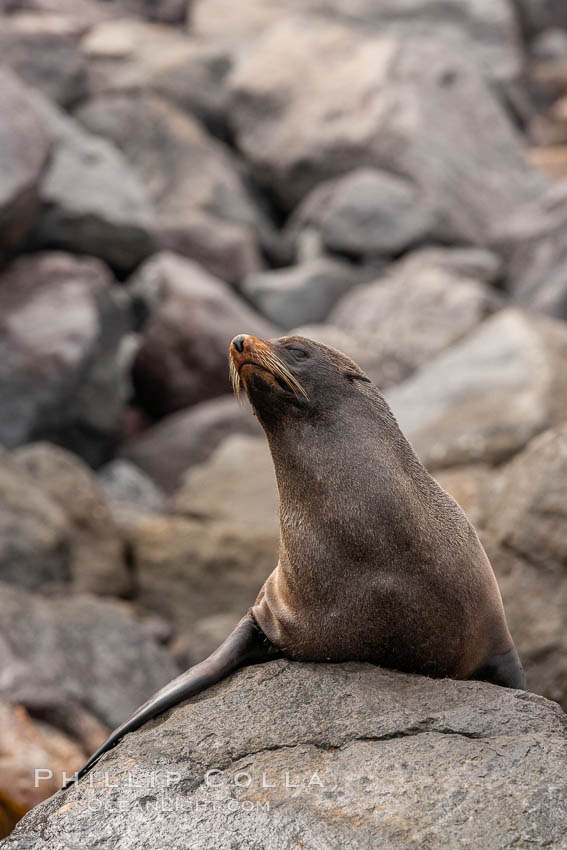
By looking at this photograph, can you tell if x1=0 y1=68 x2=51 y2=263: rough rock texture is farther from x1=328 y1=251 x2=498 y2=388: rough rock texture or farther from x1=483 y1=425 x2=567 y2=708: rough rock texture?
x1=483 y1=425 x2=567 y2=708: rough rock texture

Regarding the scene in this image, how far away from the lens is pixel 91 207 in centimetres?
1717

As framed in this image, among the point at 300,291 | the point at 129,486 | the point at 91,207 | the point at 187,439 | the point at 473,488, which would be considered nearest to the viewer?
the point at 473,488

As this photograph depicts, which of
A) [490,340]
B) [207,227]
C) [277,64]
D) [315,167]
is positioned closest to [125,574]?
[490,340]

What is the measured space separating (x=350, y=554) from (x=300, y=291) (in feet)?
50.2

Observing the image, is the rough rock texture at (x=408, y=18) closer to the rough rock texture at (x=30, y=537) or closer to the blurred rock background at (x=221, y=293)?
the blurred rock background at (x=221, y=293)

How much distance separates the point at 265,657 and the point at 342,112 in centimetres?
1884

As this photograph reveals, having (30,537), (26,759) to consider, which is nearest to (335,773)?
(26,759)

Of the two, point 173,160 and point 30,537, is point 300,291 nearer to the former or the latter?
point 173,160

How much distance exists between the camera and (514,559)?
776 cm

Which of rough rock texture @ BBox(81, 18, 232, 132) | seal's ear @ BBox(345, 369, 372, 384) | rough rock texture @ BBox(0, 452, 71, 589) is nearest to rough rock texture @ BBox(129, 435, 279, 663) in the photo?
rough rock texture @ BBox(0, 452, 71, 589)

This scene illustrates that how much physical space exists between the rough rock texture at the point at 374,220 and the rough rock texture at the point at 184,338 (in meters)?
3.74

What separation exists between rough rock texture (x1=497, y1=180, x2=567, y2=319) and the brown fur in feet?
42.6

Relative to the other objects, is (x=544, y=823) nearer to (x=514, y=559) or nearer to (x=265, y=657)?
(x=265, y=657)

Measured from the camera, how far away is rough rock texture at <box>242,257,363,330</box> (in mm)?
19219
